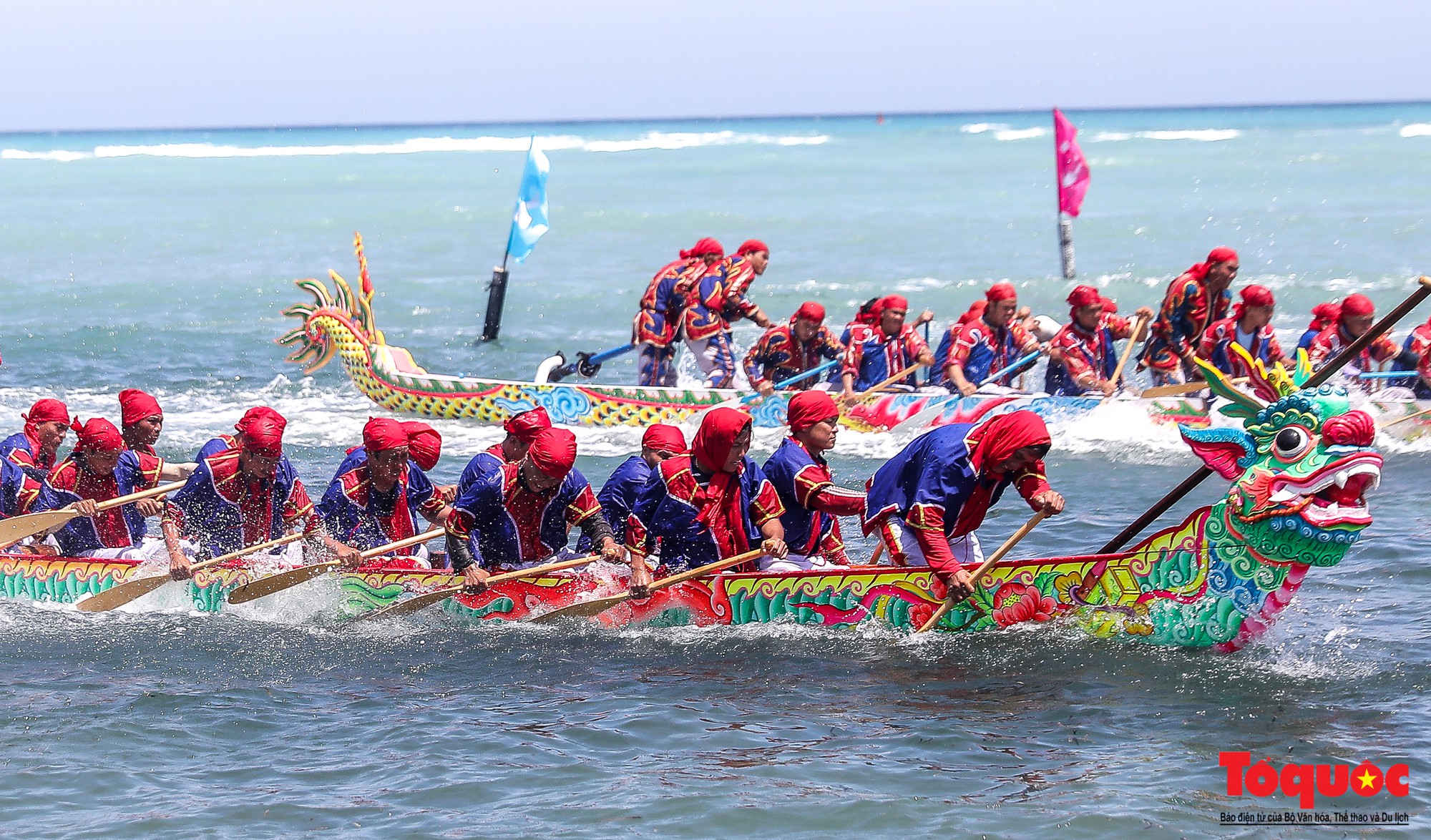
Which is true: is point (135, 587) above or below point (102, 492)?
below

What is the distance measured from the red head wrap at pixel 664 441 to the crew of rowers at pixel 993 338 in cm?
611

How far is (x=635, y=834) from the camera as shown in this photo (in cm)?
724

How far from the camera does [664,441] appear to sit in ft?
31.1

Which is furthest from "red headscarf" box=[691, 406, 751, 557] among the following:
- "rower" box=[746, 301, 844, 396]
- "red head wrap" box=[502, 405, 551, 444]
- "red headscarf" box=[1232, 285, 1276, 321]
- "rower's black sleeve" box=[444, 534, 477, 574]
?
"red headscarf" box=[1232, 285, 1276, 321]

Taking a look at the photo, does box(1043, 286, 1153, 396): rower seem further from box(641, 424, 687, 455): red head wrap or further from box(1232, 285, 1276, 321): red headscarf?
box(641, 424, 687, 455): red head wrap

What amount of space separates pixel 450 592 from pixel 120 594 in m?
2.22

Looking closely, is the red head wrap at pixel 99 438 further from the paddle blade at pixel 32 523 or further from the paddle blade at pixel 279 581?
the paddle blade at pixel 279 581

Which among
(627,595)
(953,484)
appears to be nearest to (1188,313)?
(953,484)

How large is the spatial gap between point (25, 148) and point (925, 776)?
5220 inches

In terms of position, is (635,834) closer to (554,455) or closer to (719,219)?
(554,455)

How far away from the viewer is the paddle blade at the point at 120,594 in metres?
10.0

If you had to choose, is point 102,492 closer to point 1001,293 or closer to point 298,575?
point 298,575

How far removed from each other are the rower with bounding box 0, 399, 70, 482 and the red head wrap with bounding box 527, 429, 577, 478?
11.3ft

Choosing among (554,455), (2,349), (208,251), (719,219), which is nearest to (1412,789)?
(554,455)
